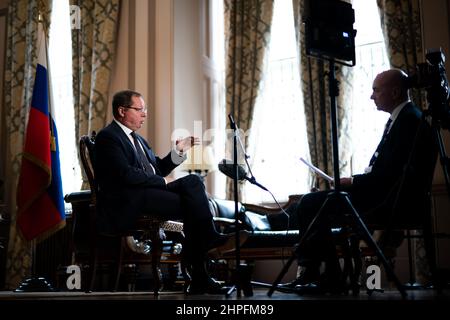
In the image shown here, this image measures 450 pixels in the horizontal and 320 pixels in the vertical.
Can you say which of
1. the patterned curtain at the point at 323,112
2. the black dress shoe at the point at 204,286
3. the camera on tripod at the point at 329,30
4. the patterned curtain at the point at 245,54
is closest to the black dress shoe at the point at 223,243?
the black dress shoe at the point at 204,286

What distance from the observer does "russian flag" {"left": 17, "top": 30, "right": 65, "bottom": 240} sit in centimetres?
492

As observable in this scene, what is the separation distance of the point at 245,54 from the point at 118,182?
3089mm

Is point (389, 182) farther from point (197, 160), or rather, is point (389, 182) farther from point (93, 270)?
point (197, 160)

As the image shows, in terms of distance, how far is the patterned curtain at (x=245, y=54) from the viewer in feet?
19.8

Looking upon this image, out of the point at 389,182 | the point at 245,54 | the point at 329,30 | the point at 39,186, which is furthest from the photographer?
the point at 245,54

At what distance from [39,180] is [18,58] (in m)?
2.56

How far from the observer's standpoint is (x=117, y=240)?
14.4 ft

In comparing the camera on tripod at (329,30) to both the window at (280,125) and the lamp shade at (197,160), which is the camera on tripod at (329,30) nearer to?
the lamp shade at (197,160)

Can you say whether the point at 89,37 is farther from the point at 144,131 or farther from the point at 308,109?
the point at 308,109

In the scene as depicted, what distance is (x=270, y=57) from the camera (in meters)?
6.26

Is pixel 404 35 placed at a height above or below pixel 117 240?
above

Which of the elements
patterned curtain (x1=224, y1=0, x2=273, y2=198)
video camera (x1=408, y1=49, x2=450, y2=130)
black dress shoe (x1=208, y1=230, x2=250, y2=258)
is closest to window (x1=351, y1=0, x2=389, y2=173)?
patterned curtain (x1=224, y1=0, x2=273, y2=198)

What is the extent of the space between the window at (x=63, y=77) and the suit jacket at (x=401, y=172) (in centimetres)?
457

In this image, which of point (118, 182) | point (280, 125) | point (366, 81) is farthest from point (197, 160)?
point (118, 182)
